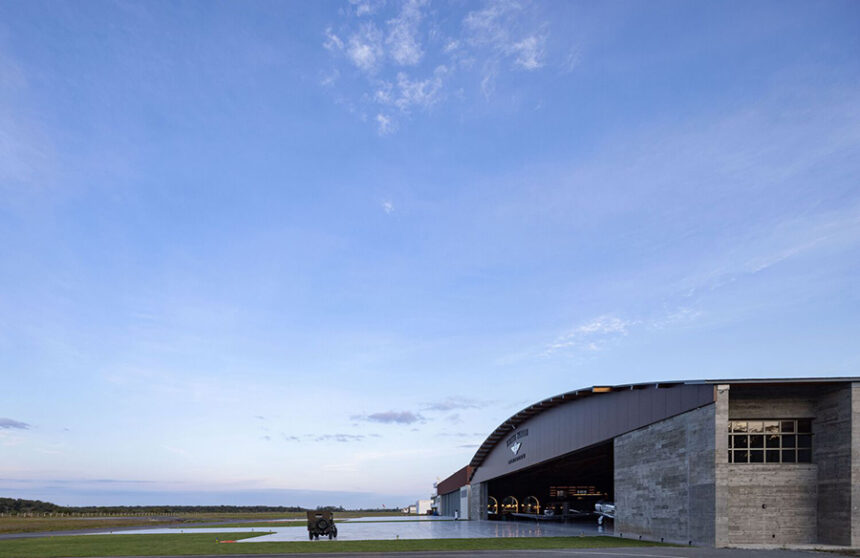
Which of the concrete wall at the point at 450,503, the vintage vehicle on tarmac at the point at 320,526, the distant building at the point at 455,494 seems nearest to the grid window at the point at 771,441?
the vintage vehicle on tarmac at the point at 320,526

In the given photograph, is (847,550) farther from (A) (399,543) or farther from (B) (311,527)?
(B) (311,527)

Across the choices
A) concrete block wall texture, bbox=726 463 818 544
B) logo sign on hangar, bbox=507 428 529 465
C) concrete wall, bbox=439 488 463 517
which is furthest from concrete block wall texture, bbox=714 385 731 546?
concrete wall, bbox=439 488 463 517

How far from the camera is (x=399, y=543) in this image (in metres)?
30.2

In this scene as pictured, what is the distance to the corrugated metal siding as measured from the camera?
29734mm

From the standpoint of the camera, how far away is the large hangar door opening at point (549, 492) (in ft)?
234

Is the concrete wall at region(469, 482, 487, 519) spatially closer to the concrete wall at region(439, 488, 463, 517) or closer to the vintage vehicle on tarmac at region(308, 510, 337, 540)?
the concrete wall at region(439, 488, 463, 517)

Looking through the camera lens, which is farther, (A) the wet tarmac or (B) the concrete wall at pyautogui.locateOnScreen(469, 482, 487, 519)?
(B) the concrete wall at pyautogui.locateOnScreen(469, 482, 487, 519)

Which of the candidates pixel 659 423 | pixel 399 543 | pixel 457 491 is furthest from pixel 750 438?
pixel 457 491

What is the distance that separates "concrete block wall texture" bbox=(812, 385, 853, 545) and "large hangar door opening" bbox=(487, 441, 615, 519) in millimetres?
39103

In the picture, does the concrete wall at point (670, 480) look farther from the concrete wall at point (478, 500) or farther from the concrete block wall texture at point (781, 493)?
the concrete wall at point (478, 500)

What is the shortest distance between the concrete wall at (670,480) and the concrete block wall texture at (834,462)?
19.6ft

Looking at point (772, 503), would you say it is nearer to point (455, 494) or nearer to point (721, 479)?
point (721, 479)

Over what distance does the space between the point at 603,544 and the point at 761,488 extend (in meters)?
8.06

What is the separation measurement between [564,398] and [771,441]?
1643 centimetres
